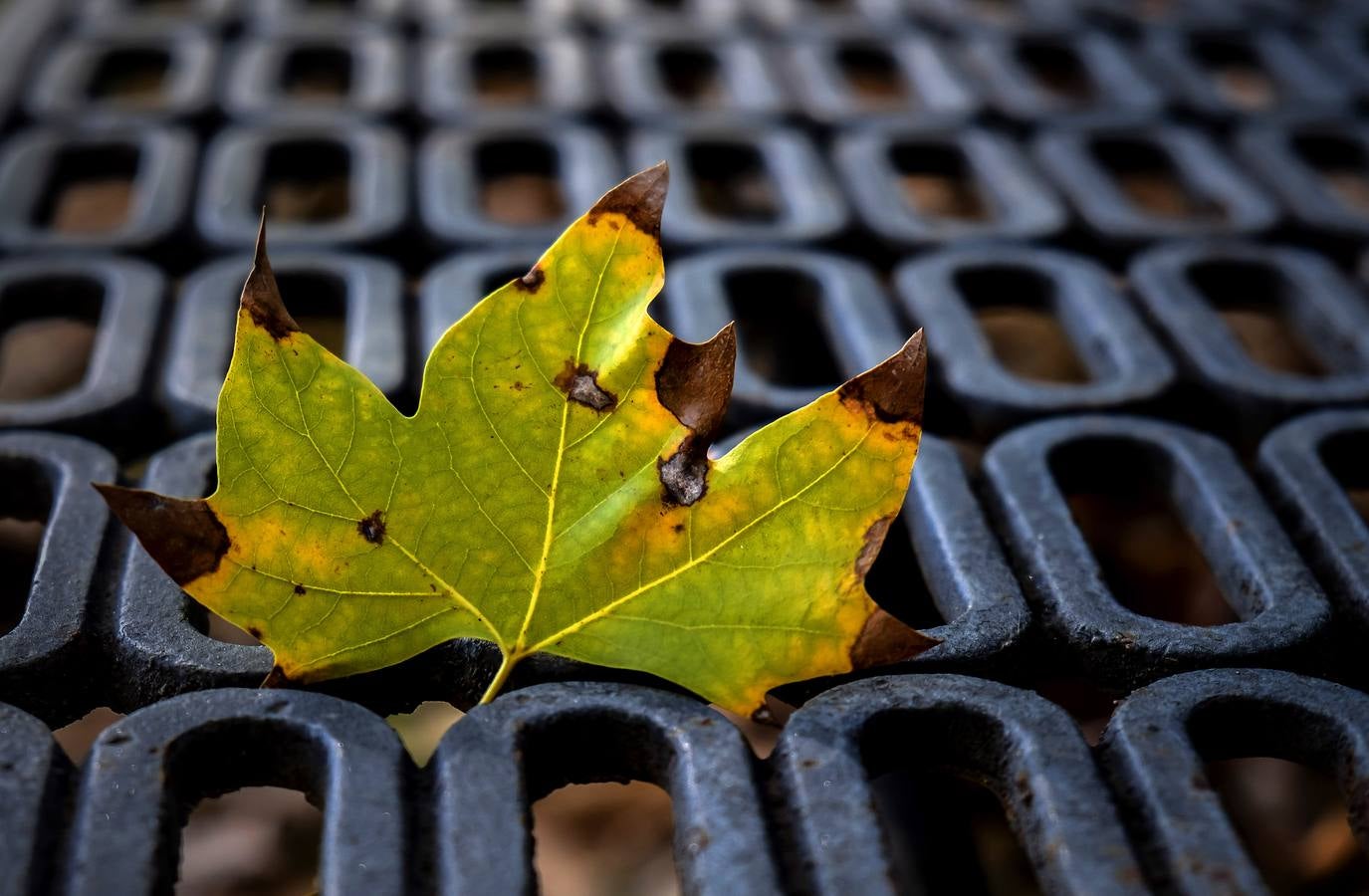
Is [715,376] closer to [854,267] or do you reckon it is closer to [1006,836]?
[854,267]

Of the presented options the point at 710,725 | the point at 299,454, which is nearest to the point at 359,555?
the point at 299,454

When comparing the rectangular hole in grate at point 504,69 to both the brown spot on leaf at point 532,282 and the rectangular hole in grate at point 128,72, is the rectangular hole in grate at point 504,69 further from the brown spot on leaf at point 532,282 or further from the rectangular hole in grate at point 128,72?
the brown spot on leaf at point 532,282

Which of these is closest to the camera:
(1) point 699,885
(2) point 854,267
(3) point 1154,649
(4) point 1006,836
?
(1) point 699,885

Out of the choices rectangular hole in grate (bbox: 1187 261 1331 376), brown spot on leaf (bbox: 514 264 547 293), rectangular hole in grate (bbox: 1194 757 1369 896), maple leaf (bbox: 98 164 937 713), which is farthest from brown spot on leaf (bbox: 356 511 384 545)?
rectangular hole in grate (bbox: 1194 757 1369 896)

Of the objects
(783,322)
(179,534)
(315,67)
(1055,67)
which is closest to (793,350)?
(783,322)

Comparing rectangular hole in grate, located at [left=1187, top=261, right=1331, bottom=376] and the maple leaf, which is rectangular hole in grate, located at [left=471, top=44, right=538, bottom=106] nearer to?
rectangular hole in grate, located at [left=1187, top=261, right=1331, bottom=376]

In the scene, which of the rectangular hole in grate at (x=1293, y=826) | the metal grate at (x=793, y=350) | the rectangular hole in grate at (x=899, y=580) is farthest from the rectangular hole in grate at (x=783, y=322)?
the rectangular hole in grate at (x=1293, y=826)
